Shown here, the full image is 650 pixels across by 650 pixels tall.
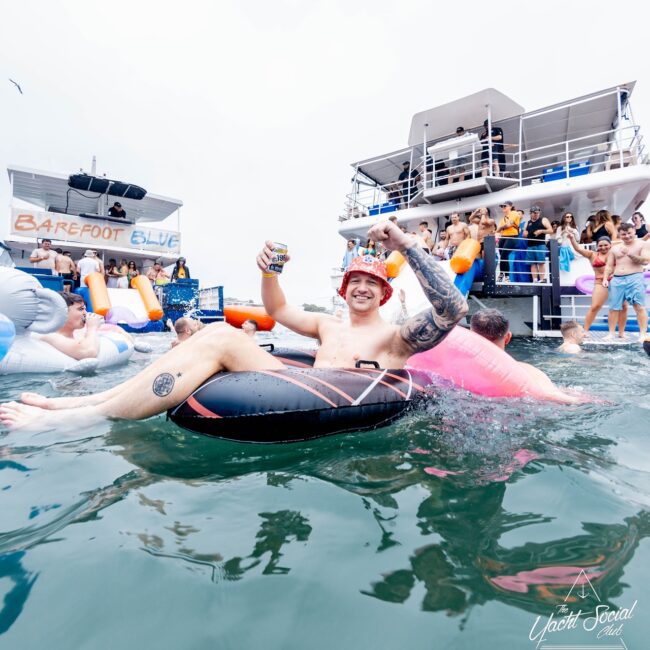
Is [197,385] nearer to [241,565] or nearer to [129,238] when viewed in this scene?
[241,565]

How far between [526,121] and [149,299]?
11.5 metres

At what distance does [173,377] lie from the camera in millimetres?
2092

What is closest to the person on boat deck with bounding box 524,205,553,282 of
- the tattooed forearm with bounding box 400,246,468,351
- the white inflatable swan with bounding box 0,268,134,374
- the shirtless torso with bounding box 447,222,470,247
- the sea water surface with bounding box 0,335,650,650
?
the shirtless torso with bounding box 447,222,470,247

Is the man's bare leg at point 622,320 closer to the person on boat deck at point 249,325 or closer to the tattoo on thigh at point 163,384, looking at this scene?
the person on boat deck at point 249,325

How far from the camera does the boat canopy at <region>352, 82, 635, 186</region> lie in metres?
9.68

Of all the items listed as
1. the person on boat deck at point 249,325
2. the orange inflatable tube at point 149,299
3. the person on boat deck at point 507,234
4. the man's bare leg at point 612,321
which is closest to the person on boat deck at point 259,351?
the person on boat deck at point 249,325

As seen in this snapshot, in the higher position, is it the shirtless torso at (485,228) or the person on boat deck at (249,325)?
the shirtless torso at (485,228)

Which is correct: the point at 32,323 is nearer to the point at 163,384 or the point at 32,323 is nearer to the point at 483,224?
the point at 163,384

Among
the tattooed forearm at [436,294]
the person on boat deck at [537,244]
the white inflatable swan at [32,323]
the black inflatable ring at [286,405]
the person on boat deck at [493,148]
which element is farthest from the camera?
the person on boat deck at [493,148]

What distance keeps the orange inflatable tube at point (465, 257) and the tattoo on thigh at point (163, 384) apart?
6.00m

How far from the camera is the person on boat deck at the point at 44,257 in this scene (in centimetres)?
971

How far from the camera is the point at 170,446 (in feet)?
6.39

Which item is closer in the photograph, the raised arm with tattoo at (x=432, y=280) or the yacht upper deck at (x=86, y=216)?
the raised arm with tattoo at (x=432, y=280)

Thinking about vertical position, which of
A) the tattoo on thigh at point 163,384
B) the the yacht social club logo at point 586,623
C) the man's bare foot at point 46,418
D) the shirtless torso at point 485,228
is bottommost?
the the yacht social club logo at point 586,623
